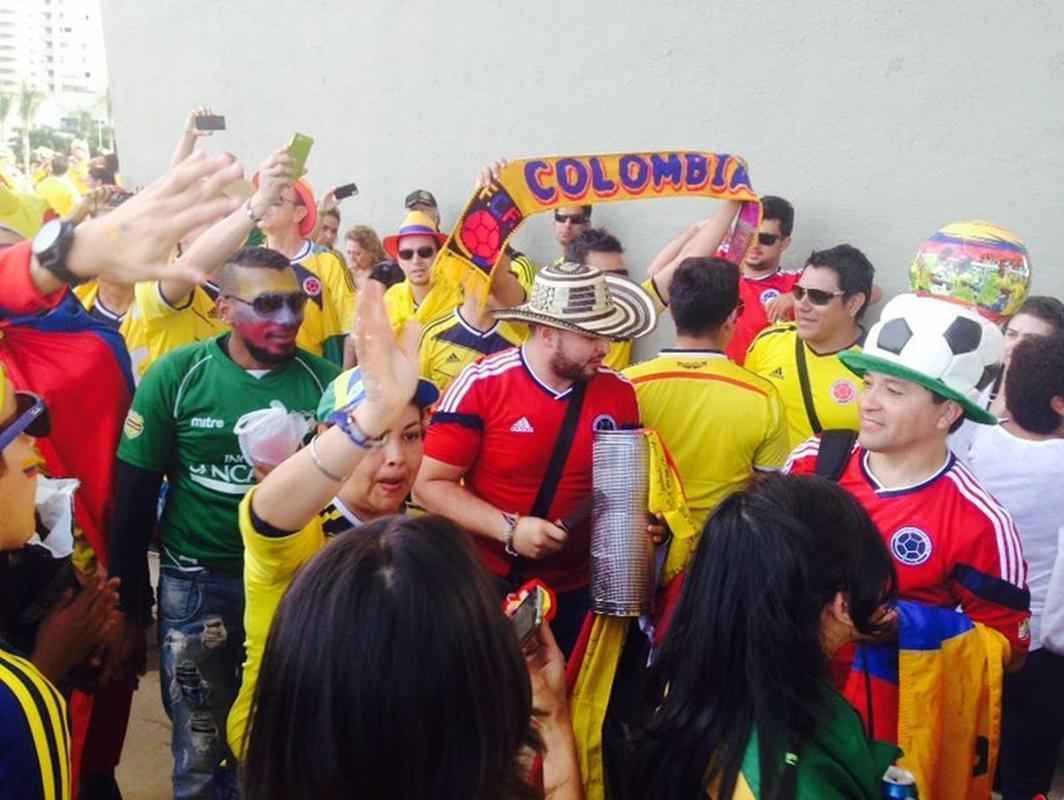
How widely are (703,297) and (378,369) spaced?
84.4 inches

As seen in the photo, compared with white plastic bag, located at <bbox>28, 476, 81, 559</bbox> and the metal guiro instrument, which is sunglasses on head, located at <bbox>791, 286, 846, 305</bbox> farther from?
white plastic bag, located at <bbox>28, 476, 81, 559</bbox>

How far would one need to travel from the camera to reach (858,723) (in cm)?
190

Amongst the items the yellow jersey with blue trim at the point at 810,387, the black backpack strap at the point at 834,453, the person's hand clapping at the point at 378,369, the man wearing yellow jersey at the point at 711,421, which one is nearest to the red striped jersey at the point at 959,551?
the black backpack strap at the point at 834,453

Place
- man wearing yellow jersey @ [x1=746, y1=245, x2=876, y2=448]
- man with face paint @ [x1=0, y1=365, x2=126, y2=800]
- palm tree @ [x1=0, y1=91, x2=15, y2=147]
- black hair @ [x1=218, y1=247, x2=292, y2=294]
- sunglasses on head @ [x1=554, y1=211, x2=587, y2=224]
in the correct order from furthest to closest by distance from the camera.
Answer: palm tree @ [x1=0, y1=91, x2=15, y2=147], sunglasses on head @ [x1=554, y1=211, x2=587, y2=224], man wearing yellow jersey @ [x1=746, y1=245, x2=876, y2=448], black hair @ [x1=218, y1=247, x2=292, y2=294], man with face paint @ [x1=0, y1=365, x2=126, y2=800]

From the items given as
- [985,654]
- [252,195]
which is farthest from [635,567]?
[252,195]

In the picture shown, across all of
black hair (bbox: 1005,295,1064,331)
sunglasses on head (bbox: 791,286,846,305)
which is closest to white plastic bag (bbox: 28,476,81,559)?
sunglasses on head (bbox: 791,286,846,305)

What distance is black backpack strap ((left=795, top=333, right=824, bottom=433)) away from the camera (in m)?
4.26

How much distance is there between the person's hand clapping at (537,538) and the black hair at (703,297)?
116 centimetres

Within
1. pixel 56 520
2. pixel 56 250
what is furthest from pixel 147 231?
pixel 56 520

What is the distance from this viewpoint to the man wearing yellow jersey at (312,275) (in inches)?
221

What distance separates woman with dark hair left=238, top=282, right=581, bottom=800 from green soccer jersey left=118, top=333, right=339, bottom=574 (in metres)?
1.99

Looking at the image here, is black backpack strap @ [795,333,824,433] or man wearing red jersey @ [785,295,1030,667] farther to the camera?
black backpack strap @ [795,333,824,433]

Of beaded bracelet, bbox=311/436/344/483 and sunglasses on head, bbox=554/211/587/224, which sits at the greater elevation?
sunglasses on head, bbox=554/211/587/224

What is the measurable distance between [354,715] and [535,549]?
1.90 metres
